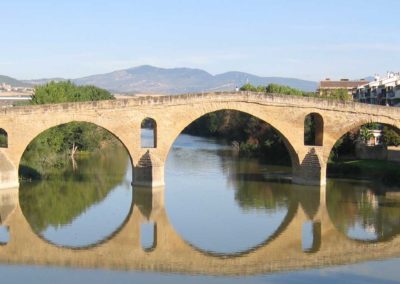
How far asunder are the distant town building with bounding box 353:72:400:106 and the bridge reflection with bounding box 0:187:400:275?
31.2 meters

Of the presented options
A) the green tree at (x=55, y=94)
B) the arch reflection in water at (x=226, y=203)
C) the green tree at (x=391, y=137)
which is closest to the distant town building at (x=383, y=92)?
the green tree at (x=391, y=137)

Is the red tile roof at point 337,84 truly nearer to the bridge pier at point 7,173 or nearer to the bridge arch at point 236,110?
the bridge arch at point 236,110

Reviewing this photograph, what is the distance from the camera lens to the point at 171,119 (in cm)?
2831

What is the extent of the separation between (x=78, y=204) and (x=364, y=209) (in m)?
11.5

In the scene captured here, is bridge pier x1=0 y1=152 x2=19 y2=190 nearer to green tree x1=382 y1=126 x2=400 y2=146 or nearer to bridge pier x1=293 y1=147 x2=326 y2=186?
bridge pier x1=293 y1=147 x2=326 y2=186

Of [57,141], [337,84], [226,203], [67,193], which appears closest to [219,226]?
[226,203]

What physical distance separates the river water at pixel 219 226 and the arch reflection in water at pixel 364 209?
1.6 inches

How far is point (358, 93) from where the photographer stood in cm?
6481

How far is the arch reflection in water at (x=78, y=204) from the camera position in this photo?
20.9 m

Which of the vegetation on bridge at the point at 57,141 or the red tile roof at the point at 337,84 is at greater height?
the red tile roof at the point at 337,84

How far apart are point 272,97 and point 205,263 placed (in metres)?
13.4

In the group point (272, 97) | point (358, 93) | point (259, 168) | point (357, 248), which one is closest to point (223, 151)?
point (259, 168)

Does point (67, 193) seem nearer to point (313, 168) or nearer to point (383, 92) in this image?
point (313, 168)

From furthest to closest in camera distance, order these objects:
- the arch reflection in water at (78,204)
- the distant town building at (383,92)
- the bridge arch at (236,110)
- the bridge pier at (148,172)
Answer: the distant town building at (383,92), the bridge arch at (236,110), the bridge pier at (148,172), the arch reflection in water at (78,204)
